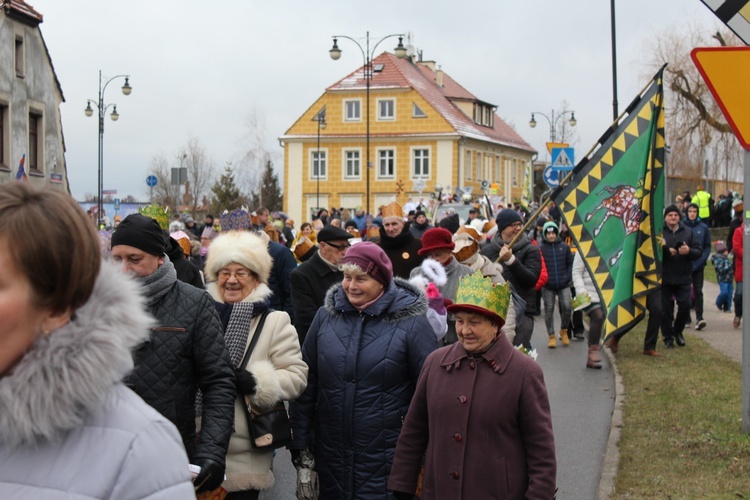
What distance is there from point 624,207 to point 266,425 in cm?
692

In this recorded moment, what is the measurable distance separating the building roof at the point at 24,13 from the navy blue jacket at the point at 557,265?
2574 centimetres

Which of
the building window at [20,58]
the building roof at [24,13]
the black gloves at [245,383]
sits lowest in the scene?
the black gloves at [245,383]

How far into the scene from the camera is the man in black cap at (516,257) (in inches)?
385

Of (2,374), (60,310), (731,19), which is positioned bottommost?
(2,374)

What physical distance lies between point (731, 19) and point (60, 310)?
596 cm

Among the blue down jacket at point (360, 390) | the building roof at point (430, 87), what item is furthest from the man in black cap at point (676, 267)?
the building roof at point (430, 87)

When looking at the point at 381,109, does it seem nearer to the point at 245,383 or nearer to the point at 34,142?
the point at 34,142

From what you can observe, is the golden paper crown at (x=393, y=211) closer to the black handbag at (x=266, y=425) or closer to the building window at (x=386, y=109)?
the black handbag at (x=266, y=425)

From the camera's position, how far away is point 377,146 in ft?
229

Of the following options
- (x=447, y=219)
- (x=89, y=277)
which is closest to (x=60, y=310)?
(x=89, y=277)

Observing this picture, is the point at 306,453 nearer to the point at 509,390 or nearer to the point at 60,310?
the point at 509,390

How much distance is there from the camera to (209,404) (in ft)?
13.8

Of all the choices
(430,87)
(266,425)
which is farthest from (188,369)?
(430,87)

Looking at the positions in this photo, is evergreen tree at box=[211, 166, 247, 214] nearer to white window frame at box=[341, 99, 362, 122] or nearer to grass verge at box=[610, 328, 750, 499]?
white window frame at box=[341, 99, 362, 122]
